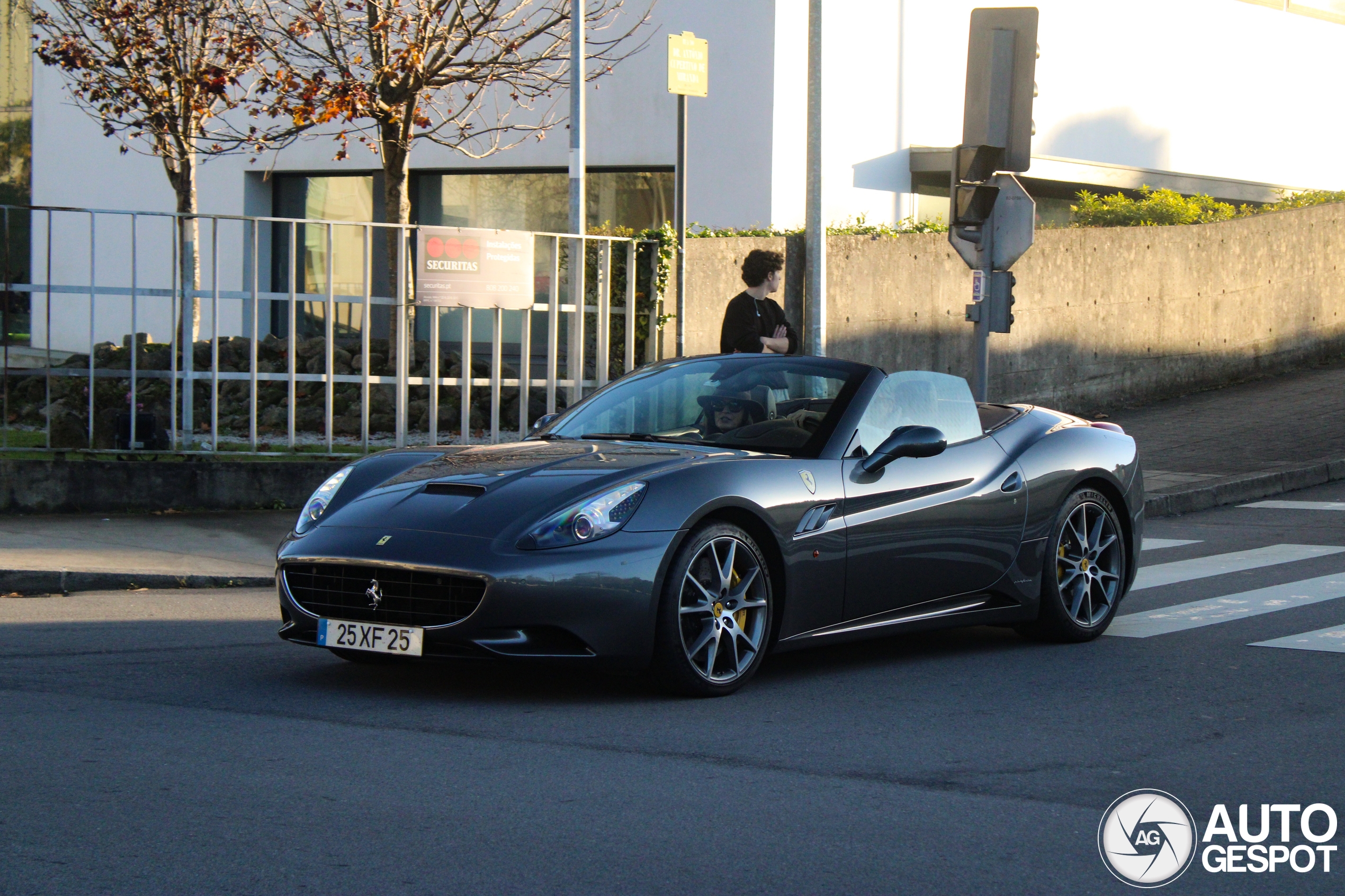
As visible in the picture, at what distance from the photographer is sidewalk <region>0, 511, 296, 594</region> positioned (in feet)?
29.8

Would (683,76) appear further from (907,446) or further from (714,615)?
(714,615)

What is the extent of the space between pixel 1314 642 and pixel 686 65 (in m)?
6.55

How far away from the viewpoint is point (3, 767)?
4789 mm

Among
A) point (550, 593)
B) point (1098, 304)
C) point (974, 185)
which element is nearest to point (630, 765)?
point (550, 593)

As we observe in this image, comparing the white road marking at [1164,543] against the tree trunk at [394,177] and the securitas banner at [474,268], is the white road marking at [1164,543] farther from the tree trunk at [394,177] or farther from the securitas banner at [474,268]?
the tree trunk at [394,177]

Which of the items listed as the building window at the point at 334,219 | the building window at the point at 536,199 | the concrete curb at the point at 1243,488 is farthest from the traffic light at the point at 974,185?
the building window at the point at 334,219

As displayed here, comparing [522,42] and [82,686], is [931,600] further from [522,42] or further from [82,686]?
[522,42]

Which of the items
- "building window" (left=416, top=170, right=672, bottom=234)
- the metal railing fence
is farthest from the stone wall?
"building window" (left=416, top=170, right=672, bottom=234)

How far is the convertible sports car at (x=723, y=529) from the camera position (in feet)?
18.8

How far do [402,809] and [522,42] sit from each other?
12.4 m

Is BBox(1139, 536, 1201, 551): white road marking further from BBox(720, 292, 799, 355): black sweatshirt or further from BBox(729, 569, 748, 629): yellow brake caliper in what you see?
BBox(729, 569, 748, 629): yellow brake caliper

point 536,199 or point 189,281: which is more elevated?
point 536,199

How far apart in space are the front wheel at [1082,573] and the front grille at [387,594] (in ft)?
9.67

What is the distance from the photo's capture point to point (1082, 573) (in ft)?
24.8
